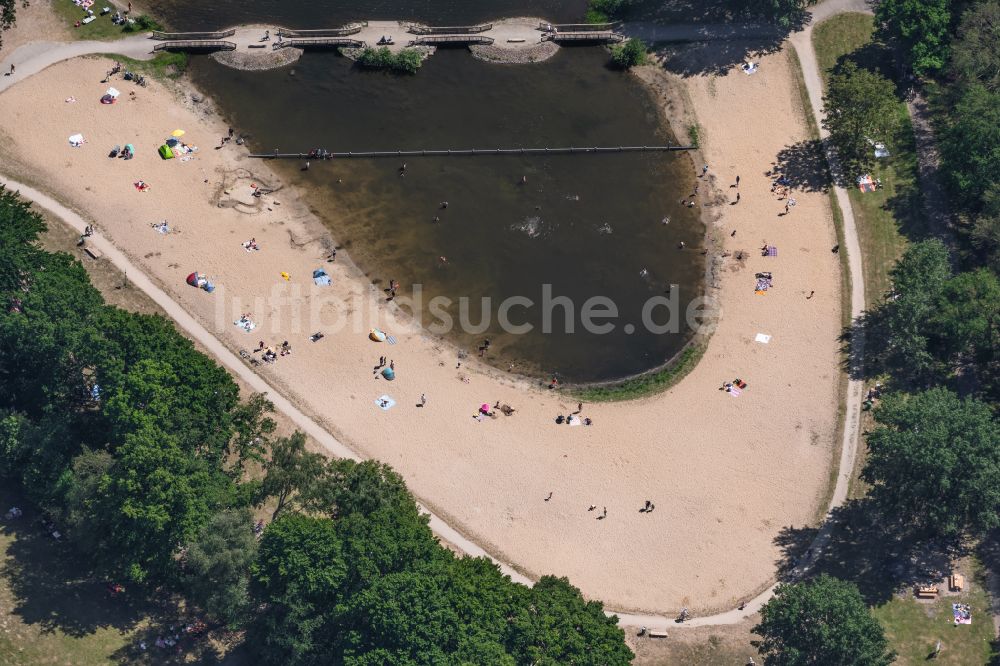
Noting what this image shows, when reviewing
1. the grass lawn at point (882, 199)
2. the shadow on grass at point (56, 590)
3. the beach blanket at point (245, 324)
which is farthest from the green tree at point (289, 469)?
the grass lawn at point (882, 199)

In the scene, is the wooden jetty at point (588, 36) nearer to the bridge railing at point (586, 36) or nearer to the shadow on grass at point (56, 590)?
the bridge railing at point (586, 36)

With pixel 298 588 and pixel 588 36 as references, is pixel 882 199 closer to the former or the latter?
pixel 588 36

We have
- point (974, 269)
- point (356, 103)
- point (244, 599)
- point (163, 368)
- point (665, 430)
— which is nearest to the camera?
point (244, 599)

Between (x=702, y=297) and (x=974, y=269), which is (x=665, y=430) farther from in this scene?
(x=974, y=269)

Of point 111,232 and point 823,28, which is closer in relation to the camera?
point 111,232

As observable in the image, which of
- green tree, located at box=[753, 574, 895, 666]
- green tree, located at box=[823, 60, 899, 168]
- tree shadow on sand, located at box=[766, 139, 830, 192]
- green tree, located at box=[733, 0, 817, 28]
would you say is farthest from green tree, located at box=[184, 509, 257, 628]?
green tree, located at box=[733, 0, 817, 28]

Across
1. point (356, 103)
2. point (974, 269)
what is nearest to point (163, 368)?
point (356, 103)
